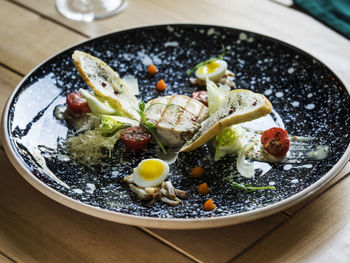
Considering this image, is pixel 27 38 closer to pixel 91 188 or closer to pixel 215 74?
pixel 215 74

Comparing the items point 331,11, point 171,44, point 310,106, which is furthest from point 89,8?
point 310,106

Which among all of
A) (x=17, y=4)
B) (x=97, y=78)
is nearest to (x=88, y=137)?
(x=97, y=78)

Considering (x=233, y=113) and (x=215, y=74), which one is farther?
(x=215, y=74)

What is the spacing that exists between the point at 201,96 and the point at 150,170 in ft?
2.30

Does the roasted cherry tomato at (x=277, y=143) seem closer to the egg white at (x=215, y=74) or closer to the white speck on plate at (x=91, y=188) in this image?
the egg white at (x=215, y=74)

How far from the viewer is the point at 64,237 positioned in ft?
6.89

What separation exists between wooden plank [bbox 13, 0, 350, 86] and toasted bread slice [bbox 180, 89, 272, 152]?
104cm

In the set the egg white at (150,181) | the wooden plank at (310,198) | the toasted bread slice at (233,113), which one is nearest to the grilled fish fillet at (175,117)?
the toasted bread slice at (233,113)

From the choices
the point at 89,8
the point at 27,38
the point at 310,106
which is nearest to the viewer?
the point at 310,106

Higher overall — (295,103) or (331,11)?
(331,11)

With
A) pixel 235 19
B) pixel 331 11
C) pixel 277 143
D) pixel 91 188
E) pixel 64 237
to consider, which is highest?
pixel 331 11

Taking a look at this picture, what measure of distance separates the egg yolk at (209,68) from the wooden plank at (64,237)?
1152 millimetres

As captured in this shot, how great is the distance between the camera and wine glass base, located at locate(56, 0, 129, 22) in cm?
367

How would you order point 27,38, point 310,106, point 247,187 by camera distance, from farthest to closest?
point 27,38 → point 310,106 → point 247,187
